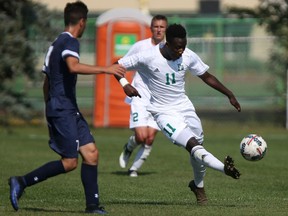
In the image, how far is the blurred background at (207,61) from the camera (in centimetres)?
2502

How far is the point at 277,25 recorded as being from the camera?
1065 inches

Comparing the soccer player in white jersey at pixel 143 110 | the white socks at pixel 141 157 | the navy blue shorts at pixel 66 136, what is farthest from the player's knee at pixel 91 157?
the white socks at pixel 141 157

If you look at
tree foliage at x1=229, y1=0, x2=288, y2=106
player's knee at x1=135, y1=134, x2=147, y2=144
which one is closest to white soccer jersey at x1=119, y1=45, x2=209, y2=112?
player's knee at x1=135, y1=134, x2=147, y2=144

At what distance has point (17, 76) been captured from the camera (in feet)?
82.7

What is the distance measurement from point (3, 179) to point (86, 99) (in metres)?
15.7

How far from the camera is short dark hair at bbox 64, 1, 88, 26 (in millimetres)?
9953

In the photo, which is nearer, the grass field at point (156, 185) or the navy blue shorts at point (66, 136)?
the navy blue shorts at point (66, 136)

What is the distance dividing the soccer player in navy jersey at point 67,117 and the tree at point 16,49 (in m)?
14.4

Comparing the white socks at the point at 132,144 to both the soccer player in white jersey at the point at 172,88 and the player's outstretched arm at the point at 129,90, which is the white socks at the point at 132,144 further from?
the player's outstretched arm at the point at 129,90

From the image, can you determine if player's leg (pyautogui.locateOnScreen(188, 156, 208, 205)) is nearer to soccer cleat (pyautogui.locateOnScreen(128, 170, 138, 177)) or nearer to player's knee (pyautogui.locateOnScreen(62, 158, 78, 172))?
player's knee (pyautogui.locateOnScreen(62, 158, 78, 172))

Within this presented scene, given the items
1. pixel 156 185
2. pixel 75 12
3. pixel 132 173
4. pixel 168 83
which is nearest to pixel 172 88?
pixel 168 83

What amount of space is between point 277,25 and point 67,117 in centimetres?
1770

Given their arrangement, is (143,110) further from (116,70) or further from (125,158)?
(116,70)

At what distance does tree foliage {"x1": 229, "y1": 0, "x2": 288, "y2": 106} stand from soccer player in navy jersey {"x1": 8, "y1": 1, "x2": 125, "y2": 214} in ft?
56.5
